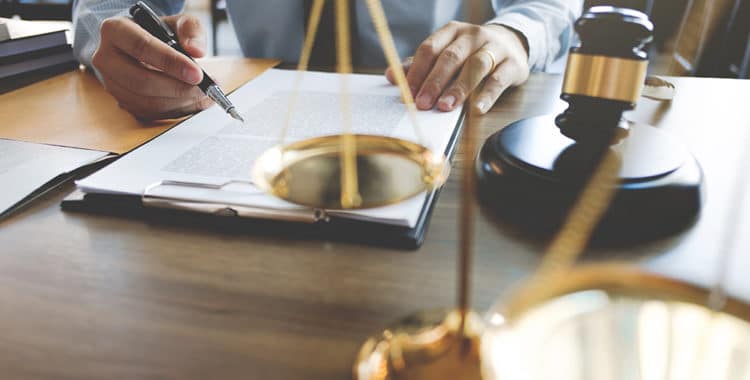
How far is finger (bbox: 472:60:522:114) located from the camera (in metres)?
0.73

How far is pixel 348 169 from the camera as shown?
1.20ft

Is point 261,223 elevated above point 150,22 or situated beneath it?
situated beneath

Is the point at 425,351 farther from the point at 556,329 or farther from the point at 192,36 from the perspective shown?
the point at 192,36

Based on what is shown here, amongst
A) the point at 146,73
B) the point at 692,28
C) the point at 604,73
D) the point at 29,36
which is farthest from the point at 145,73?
the point at 692,28

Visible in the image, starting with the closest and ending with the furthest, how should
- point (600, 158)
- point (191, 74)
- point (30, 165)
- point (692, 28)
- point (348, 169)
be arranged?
A: point (348, 169) < point (600, 158) < point (30, 165) < point (191, 74) < point (692, 28)

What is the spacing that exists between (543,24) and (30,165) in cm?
84

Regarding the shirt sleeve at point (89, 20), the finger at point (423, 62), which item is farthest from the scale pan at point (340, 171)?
the shirt sleeve at point (89, 20)

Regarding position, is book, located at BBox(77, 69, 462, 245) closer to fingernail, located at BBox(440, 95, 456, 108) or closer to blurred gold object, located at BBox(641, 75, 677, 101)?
fingernail, located at BBox(440, 95, 456, 108)

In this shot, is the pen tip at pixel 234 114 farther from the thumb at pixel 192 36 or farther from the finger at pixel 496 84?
the finger at pixel 496 84

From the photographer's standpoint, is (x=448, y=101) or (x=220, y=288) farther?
(x=448, y=101)

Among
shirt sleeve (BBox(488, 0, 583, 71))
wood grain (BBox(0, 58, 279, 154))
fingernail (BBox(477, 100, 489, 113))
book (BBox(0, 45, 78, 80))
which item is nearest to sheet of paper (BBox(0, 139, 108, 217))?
wood grain (BBox(0, 58, 279, 154))

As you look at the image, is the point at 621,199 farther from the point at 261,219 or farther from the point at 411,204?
the point at 261,219

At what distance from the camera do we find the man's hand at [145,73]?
2.35 ft

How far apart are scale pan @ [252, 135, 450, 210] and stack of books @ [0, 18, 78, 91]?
0.77m
